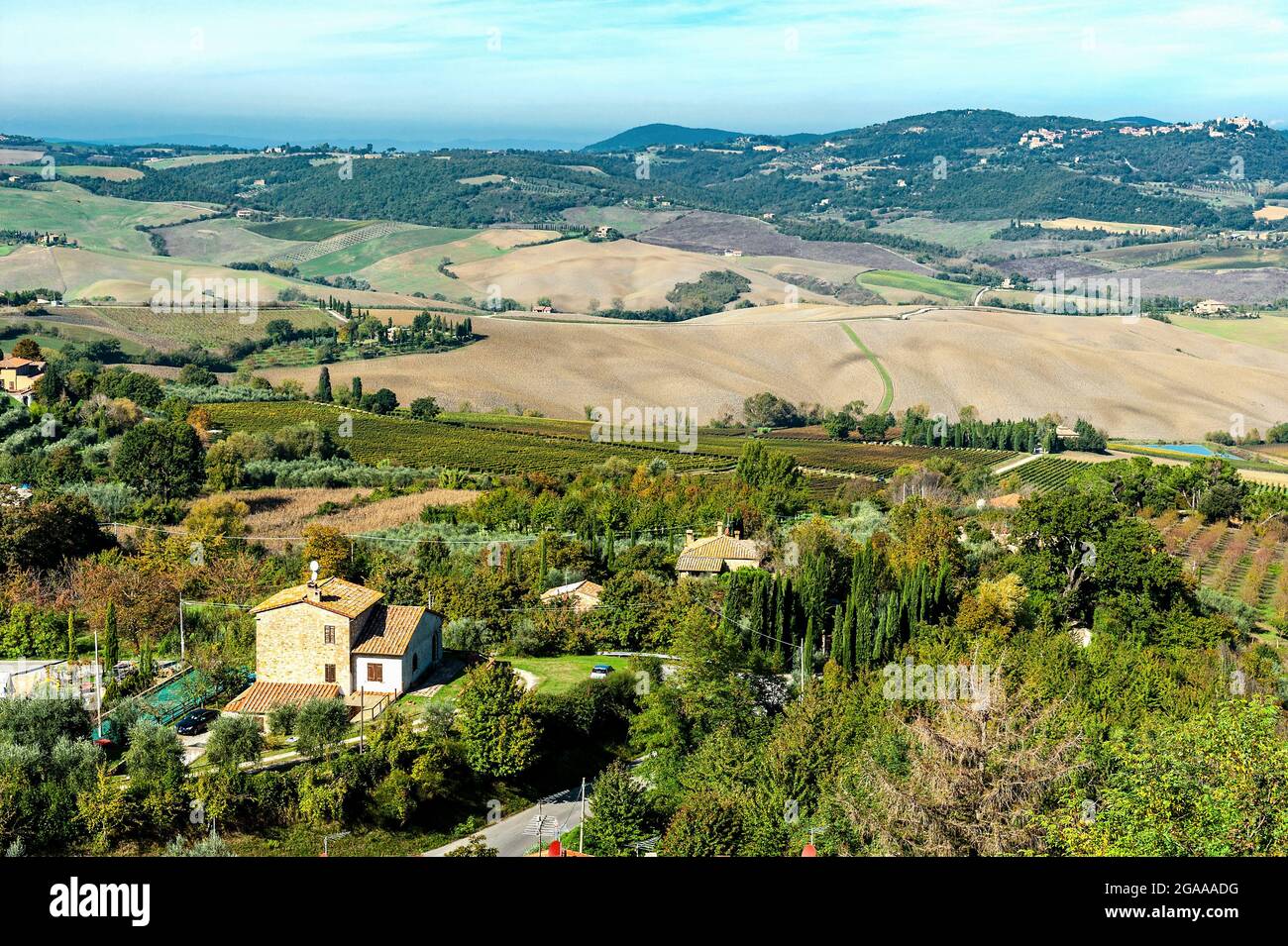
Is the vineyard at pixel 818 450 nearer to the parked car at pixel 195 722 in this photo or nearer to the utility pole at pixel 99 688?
the utility pole at pixel 99 688

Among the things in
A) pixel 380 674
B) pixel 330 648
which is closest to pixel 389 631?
pixel 380 674

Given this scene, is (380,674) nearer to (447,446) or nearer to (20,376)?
(447,446)

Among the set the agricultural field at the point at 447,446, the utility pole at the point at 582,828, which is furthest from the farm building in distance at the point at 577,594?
the agricultural field at the point at 447,446

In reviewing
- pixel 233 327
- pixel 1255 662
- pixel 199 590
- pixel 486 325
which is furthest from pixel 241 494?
pixel 486 325

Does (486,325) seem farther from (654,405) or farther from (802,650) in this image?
(802,650)

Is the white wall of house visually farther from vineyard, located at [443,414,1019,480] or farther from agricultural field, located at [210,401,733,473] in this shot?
vineyard, located at [443,414,1019,480]
